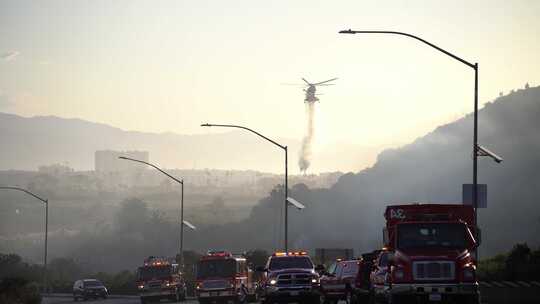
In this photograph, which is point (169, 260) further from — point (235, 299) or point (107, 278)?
point (107, 278)

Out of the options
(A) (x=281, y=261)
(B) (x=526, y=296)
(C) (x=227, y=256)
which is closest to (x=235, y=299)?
(C) (x=227, y=256)

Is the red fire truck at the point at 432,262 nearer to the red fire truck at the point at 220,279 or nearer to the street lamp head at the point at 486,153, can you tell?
the street lamp head at the point at 486,153

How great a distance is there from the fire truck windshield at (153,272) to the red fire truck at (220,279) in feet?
35.1

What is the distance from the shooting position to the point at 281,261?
46125 mm

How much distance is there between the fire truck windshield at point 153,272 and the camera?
218 feet

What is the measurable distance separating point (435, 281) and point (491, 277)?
1779 cm

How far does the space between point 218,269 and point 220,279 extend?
2.05 ft

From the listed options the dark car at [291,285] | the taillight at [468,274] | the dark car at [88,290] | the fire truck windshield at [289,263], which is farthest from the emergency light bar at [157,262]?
the taillight at [468,274]

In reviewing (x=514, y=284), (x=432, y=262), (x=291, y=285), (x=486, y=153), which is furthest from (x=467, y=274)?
(x=291, y=285)

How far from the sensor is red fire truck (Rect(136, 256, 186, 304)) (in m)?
65.4

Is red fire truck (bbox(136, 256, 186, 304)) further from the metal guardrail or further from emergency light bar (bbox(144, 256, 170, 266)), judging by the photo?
the metal guardrail

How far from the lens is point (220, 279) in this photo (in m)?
55.1

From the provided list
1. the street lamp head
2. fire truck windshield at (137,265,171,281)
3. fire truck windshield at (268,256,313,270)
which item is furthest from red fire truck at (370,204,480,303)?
fire truck windshield at (137,265,171,281)

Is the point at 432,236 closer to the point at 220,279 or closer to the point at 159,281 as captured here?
the point at 220,279
